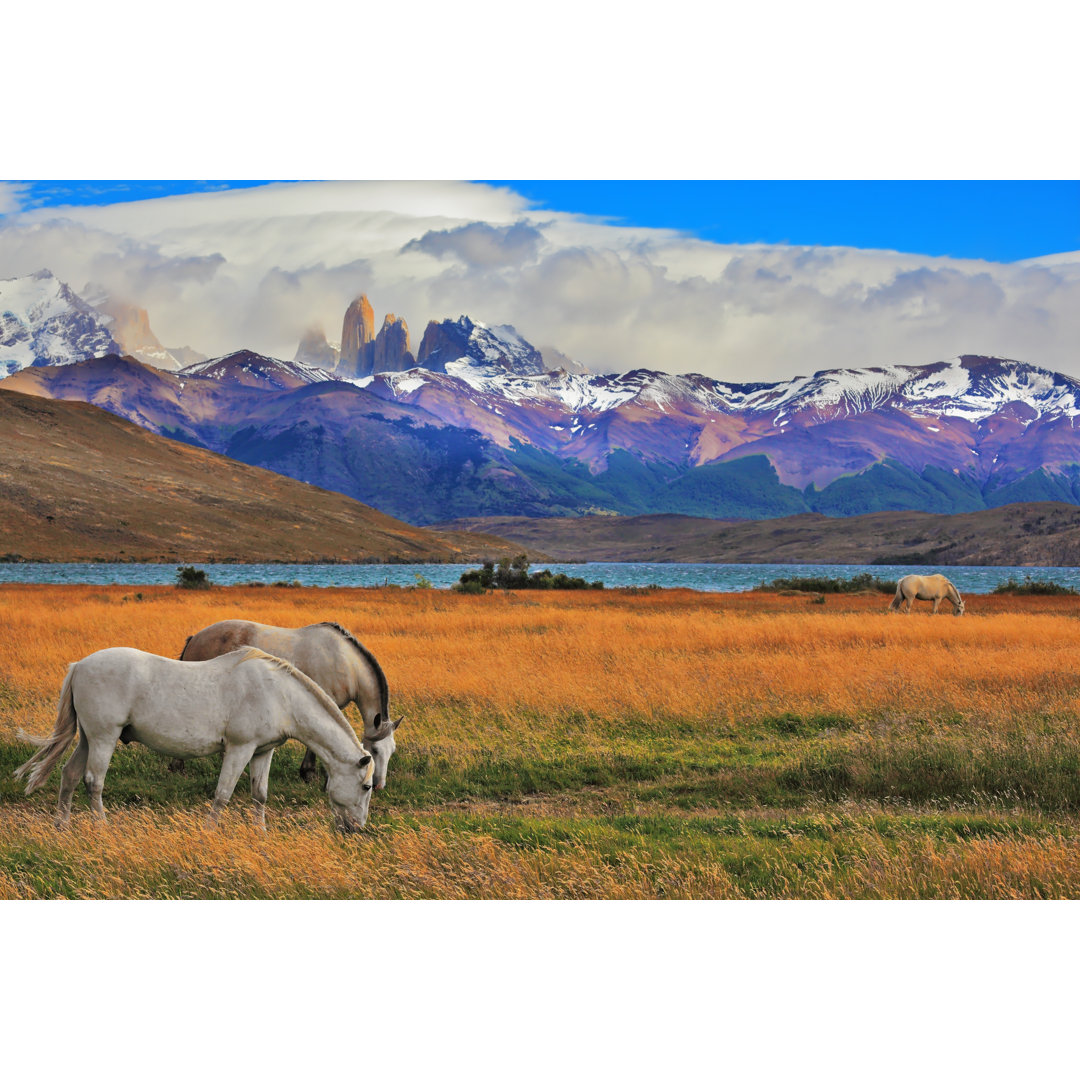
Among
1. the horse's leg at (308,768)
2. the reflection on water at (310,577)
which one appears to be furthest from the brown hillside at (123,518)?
the horse's leg at (308,768)

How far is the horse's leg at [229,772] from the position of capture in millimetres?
8078

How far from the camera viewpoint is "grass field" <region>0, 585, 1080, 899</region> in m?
7.06

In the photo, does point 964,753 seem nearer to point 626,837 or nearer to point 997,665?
point 626,837

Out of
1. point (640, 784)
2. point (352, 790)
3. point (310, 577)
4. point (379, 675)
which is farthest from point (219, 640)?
point (310, 577)

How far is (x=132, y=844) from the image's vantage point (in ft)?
24.3

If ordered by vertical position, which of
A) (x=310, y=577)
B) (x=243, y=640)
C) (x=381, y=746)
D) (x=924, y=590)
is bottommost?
(x=310, y=577)

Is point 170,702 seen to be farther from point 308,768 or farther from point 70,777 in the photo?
point 308,768

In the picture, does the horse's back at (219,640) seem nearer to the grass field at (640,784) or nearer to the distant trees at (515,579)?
the grass field at (640,784)

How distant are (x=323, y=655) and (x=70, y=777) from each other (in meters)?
3.54

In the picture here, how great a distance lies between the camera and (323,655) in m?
11.5

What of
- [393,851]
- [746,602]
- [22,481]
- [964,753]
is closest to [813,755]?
[964,753]

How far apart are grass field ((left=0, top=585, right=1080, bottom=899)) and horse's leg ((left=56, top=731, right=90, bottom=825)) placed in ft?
0.60

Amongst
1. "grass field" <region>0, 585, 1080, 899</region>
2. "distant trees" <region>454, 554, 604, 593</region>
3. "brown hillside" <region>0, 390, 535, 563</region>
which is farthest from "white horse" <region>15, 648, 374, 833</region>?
"brown hillside" <region>0, 390, 535, 563</region>

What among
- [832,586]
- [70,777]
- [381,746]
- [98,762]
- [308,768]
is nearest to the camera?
[98,762]
